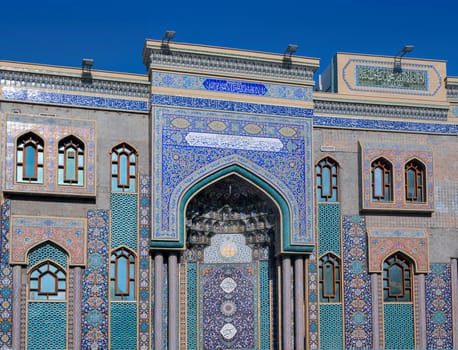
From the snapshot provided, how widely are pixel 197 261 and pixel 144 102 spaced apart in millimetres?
3200

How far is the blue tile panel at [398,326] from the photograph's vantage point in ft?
58.3

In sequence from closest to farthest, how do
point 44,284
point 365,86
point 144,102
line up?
point 44,284 → point 144,102 → point 365,86

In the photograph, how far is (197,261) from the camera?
17.7 metres

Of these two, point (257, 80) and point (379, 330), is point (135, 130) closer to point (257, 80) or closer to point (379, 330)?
point (257, 80)

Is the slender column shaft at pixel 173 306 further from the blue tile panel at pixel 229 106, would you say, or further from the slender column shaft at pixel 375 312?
the slender column shaft at pixel 375 312

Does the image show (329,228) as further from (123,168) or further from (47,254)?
(47,254)

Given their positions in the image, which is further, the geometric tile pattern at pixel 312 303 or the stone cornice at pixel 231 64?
the geometric tile pattern at pixel 312 303

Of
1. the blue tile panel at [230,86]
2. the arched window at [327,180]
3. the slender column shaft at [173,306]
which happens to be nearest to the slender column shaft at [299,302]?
the arched window at [327,180]


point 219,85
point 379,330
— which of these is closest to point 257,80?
point 219,85

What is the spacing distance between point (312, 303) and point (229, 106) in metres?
4.02

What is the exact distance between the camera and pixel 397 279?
59.3 feet

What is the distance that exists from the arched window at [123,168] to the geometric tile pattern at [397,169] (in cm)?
447

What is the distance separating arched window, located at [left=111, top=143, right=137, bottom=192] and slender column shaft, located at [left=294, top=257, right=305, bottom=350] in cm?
343

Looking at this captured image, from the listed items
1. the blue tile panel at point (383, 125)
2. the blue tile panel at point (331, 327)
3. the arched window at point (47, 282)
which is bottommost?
the blue tile panel at point (331, 327)
